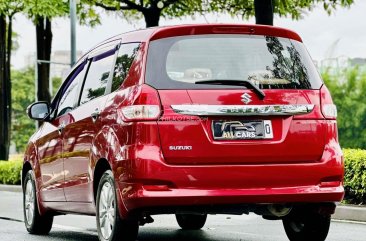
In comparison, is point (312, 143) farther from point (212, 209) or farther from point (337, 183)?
point (212, 209)

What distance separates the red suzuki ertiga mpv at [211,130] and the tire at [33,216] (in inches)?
91.1

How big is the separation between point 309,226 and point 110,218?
5.67 ft

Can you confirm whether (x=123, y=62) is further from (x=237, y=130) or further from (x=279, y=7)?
(x=279, y=7)

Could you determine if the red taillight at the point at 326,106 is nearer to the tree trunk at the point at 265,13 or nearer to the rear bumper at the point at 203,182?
the rear bumper at the point at 203,182

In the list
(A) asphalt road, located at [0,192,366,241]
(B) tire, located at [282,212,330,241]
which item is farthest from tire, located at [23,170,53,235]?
(B) tire, located at [282,212,330,241]

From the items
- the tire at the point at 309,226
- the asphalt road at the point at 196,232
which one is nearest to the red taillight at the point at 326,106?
the tire at the point at 309,226

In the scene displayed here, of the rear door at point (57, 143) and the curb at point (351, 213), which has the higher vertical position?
the rear door at point (57, 143)

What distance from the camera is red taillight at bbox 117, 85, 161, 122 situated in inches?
287

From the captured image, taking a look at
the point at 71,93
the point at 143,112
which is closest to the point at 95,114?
the point at 143,112

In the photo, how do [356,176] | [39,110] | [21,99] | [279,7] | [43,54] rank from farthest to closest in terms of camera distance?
[21,99]
[43,54]
[279,7]
[356,176]
[39,110]

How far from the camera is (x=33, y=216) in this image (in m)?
10.5

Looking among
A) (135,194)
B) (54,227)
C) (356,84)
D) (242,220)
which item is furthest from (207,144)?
(356,84)

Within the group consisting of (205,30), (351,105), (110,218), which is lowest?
(351,105)

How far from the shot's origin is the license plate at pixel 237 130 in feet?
24.0
